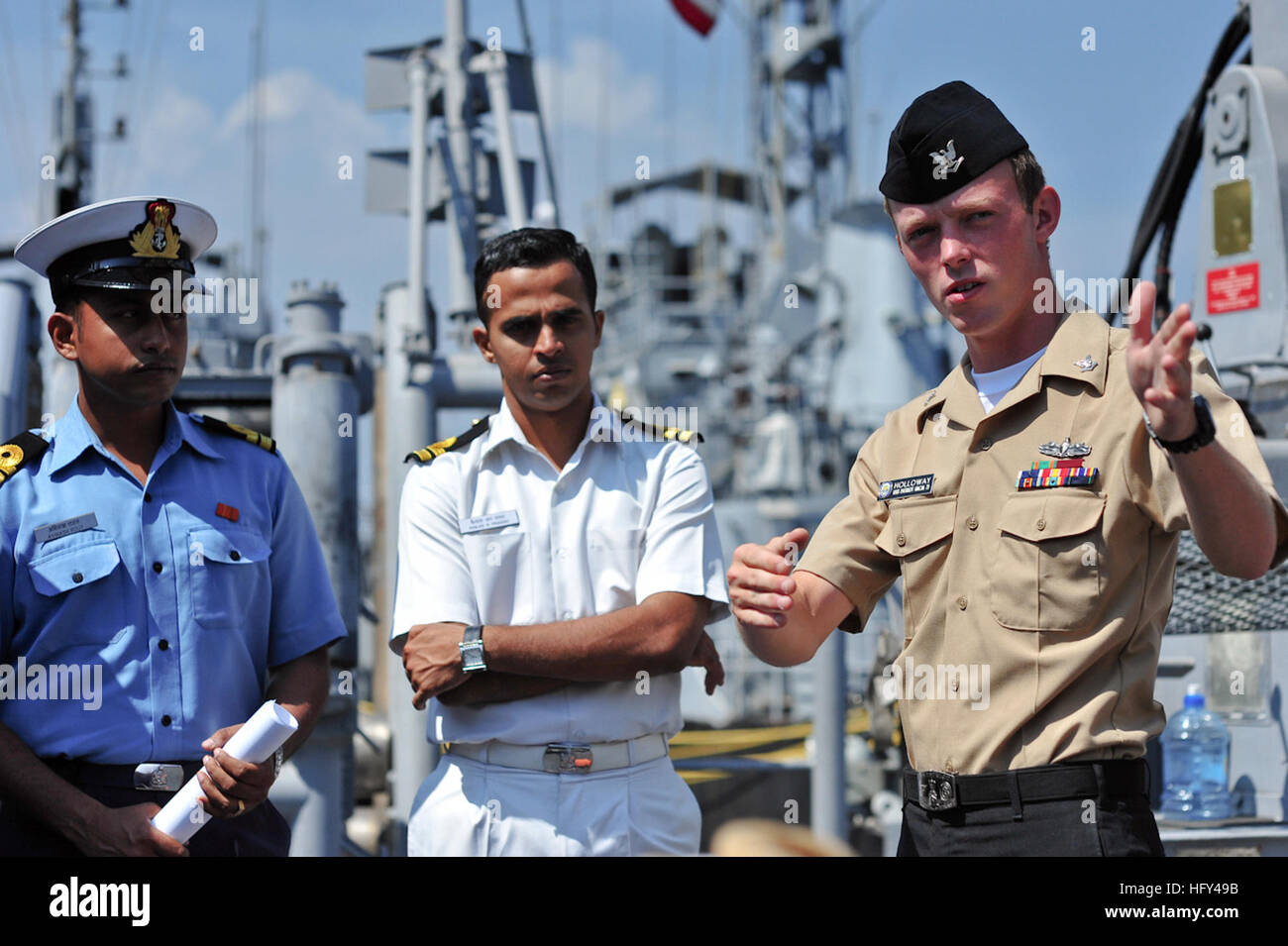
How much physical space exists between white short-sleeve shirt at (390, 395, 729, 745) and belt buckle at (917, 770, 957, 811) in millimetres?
683

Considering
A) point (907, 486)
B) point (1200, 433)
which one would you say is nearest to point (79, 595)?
point (907, 486)

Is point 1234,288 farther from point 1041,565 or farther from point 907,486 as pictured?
point 1041,565

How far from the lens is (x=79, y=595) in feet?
8.02

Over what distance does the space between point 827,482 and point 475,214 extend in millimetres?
10554

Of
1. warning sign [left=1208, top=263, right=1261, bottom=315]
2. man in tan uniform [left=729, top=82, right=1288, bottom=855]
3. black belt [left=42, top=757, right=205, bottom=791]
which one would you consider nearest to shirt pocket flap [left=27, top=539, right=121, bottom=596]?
black belt [left=42, top=757, right=205, bottom=791]

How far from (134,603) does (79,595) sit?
9 centimetres

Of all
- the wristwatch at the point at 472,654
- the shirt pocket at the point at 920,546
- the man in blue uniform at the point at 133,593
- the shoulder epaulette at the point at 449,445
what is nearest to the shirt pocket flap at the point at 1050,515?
the shirt pocket at the point at 920,546

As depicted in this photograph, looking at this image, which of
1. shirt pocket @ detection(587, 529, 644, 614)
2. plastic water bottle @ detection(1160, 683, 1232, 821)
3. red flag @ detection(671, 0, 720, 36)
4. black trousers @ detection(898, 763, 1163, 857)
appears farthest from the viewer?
red flag @ detection(671, 0, 720, 36)

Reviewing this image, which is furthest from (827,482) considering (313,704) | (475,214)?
(313,704)

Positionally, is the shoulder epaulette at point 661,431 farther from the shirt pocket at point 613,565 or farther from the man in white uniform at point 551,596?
the shirt pocket at point 613,565

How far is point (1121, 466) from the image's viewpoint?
195 centimetres

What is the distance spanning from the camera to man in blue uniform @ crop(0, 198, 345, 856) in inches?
94.5

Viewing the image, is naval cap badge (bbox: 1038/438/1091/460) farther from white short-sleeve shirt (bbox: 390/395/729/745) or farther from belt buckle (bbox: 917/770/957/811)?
white short-sleeve shirt (bbox: 390/395/729/745)
